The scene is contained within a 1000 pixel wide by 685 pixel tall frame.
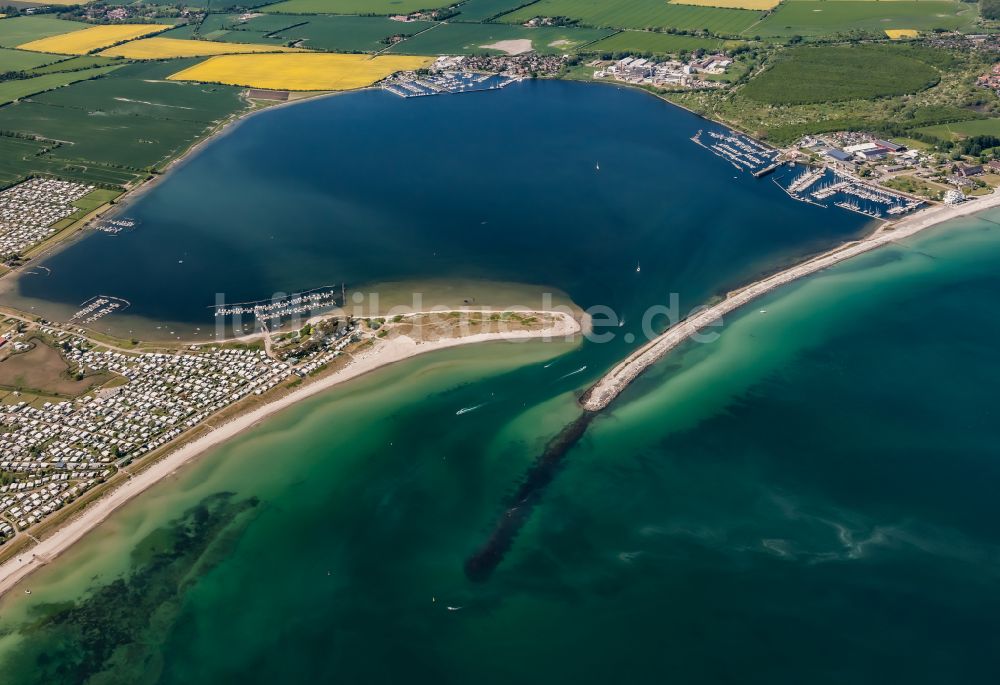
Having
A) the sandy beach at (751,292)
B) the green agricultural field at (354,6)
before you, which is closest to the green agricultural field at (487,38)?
the green agricultural field at (354,6)

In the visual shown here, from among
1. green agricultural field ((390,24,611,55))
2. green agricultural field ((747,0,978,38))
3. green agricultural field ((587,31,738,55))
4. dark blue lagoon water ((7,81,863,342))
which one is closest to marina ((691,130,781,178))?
dark blue lagoon water ((7,81,863,342))

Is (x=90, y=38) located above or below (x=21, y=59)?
above

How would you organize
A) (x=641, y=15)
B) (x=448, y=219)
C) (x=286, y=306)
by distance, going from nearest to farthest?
(x=286, y=306) < (x=448, y=219) < (x=641, y=15)

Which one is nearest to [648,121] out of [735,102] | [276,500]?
[735,102]

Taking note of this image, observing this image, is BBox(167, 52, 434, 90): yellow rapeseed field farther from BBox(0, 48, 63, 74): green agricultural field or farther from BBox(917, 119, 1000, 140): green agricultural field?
BBox(917, 119, 1000, 140): green agricultural field

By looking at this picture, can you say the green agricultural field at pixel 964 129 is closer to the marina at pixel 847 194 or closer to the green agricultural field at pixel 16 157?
the marina at pixel 847 194

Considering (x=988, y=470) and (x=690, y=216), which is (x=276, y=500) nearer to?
(x=988, y=470)

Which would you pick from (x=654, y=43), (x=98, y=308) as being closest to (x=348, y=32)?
(x=654, y=43)

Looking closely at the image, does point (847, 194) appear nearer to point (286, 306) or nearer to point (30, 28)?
point (286, 306)
